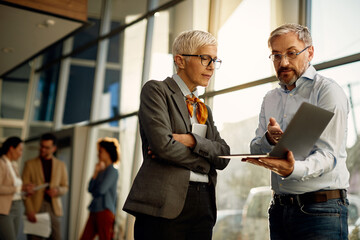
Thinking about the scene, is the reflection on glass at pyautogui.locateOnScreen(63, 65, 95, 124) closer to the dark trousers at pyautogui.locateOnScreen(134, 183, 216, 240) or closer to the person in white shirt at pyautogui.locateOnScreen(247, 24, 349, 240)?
the dark trousers at pyautogui.locateOnScreen(134, 183, 216, 240)

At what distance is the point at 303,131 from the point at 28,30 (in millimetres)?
5687

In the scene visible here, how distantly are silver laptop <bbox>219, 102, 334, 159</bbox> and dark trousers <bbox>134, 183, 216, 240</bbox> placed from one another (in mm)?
406

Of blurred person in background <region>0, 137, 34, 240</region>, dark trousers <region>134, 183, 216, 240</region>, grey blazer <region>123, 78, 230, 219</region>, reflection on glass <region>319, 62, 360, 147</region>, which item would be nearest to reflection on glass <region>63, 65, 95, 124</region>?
blurred person in background <region>0, 137, 34, 240</region>

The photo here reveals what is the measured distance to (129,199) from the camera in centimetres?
194

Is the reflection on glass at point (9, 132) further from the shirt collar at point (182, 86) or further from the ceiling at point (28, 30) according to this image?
the shirt collar at point (182, 86)

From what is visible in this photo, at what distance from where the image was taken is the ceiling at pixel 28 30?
228 inches

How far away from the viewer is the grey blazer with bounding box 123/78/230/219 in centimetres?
191

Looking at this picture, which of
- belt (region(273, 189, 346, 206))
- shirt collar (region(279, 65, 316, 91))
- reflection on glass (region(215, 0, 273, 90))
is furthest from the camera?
reflection on glass (region(215, 0, 273, 90))

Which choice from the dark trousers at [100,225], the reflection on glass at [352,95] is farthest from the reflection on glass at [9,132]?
the reflection on glass at [352,95]

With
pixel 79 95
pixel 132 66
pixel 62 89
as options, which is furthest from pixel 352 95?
pixel 62 89

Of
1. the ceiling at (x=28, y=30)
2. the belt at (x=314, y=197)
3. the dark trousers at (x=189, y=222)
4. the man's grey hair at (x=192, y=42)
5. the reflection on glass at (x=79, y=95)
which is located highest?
the ceiling at (x=28, y=30)

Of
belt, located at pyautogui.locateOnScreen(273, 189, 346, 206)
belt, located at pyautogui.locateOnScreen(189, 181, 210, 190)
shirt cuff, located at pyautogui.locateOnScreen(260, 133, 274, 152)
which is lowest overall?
belt, located at pyautogui.locateOnScreen(273, 189, 346, 206)

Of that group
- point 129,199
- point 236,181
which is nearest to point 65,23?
point 236,181

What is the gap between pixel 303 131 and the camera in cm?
165
